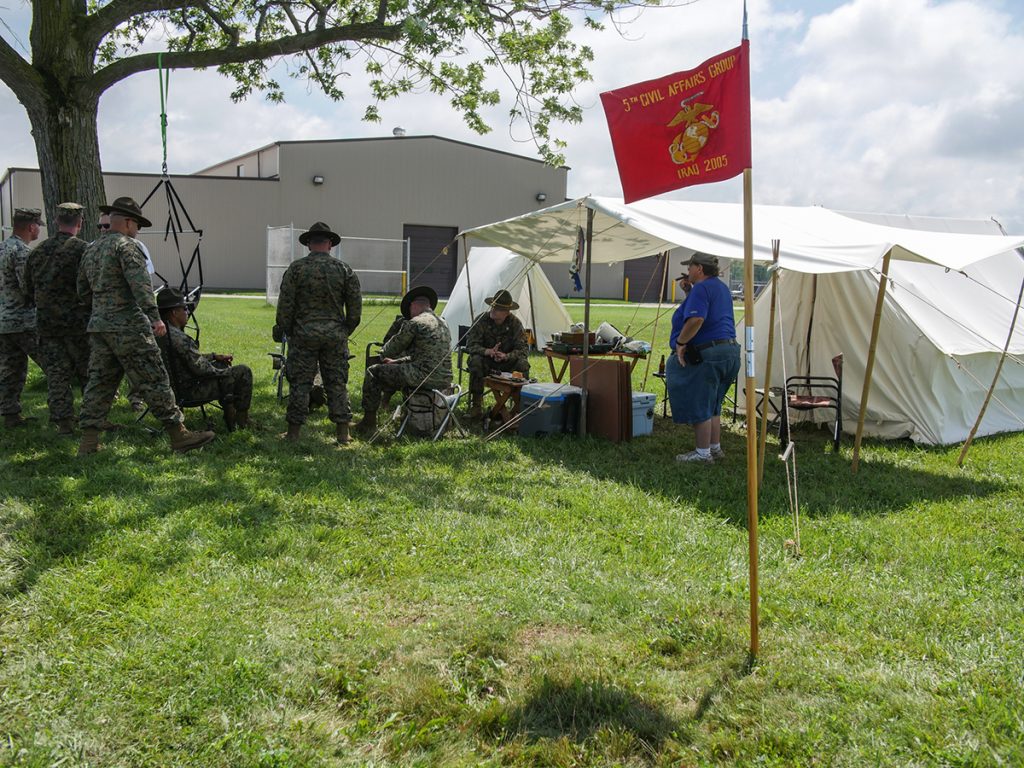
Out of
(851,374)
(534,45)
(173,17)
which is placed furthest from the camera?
(173,17)

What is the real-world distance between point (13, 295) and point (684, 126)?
6.05 m

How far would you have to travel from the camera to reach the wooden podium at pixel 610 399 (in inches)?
294

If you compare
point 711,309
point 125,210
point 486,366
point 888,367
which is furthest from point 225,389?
point 888,367

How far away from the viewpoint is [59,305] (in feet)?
21.9

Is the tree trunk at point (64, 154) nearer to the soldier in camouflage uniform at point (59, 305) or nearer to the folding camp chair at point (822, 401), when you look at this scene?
the soldier in camouflage uniform at point (59, 305)

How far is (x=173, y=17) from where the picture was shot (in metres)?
10.9

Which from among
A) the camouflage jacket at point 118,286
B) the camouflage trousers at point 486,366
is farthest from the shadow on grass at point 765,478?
the camouflage jacket at point 118,286

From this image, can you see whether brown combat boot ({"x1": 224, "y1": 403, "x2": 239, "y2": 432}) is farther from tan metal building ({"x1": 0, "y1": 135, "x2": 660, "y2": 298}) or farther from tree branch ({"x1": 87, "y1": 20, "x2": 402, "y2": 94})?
tan metal building ({"x1": 0, "y1": 135, "x2": 660, "y2": 298})

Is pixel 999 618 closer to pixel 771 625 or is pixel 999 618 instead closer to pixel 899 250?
pixel 771 625

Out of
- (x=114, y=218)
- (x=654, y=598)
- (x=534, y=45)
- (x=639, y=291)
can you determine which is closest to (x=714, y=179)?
(x=654, y=598)

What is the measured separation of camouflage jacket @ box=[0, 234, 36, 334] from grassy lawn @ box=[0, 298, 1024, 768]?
1272 millimetres

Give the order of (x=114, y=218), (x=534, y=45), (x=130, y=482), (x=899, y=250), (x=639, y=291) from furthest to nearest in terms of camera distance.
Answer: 1. (x=639, y=291)
2. (x=534, y=45)
3. (x=899, y=250)
4. (x=114, y=218)
5. (x=130, y=482)

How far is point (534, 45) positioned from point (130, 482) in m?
7.25

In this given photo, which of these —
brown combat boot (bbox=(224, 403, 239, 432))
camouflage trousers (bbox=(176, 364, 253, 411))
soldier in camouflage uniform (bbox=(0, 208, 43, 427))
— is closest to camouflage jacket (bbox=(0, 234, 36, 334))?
soldier in camouflage uniform (bbox=(0, 208, 43, 427))
